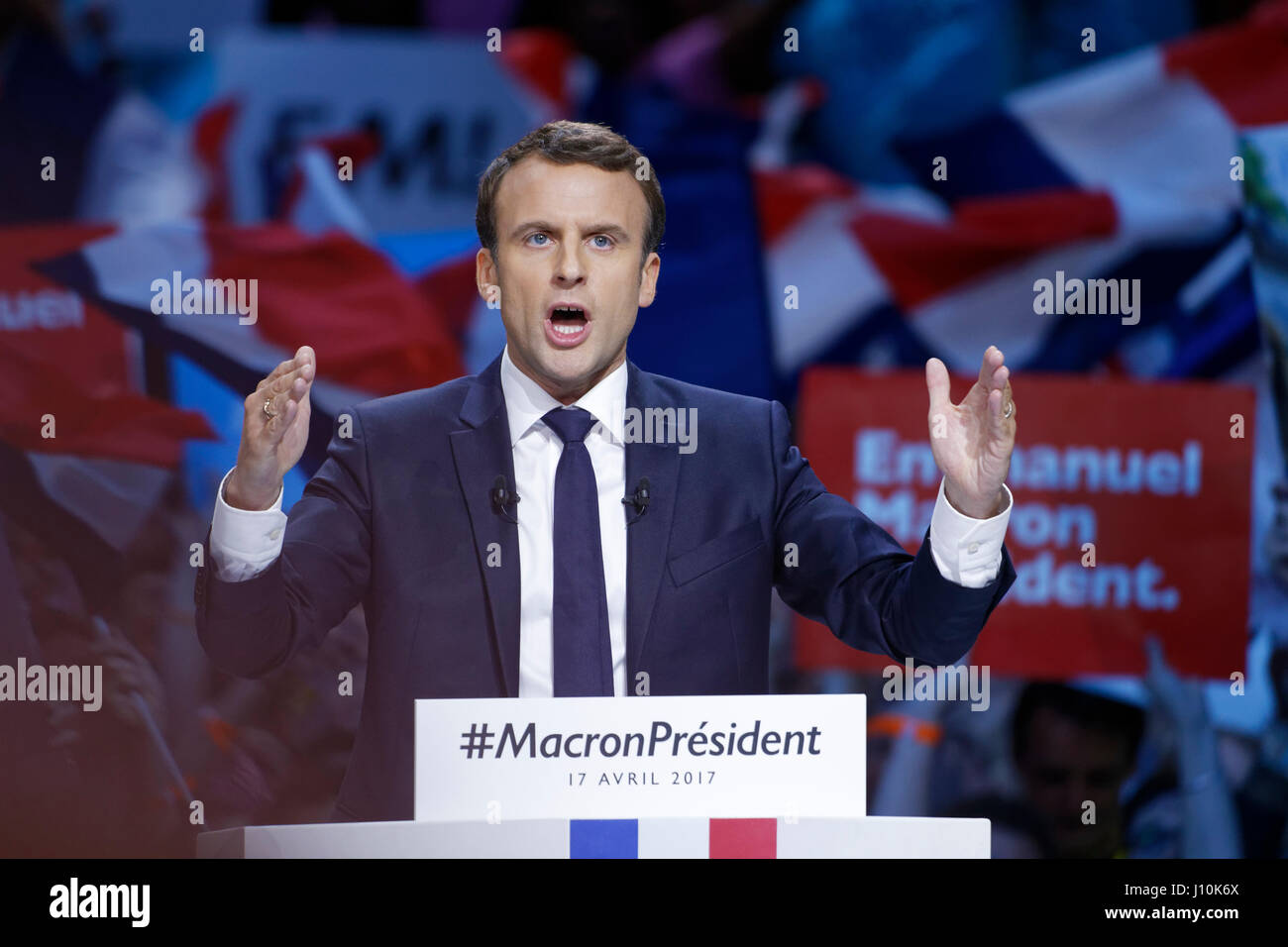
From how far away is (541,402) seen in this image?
9.34 feet

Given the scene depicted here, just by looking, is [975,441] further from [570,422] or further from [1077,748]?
[1077,748]

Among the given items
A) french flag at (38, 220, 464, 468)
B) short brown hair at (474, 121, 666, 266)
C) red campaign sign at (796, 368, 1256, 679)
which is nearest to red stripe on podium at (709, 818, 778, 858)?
short brown hair at (474, 121, 666, 266)

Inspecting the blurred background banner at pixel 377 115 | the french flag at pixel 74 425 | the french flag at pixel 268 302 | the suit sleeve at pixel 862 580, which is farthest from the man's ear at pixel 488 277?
the blurred background banner at pixel 377 115

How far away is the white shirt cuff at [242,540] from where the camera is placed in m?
2.44

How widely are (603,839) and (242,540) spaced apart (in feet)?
2.56

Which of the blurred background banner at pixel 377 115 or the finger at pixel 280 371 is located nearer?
the finger at pixel 280 371

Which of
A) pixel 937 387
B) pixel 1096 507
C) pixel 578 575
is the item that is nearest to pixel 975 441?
pixel 937 387

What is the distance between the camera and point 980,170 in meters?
5.40

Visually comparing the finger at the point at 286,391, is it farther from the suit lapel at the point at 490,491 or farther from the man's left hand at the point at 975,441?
the man's left hand at the point at 975,441

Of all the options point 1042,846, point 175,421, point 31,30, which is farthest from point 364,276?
point 1042,846

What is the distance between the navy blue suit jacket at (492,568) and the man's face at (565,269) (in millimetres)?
113

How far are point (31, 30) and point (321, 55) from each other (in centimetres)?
102

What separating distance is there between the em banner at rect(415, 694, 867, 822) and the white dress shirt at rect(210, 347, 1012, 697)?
0.17m

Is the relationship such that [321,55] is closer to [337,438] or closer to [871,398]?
[871,398]
